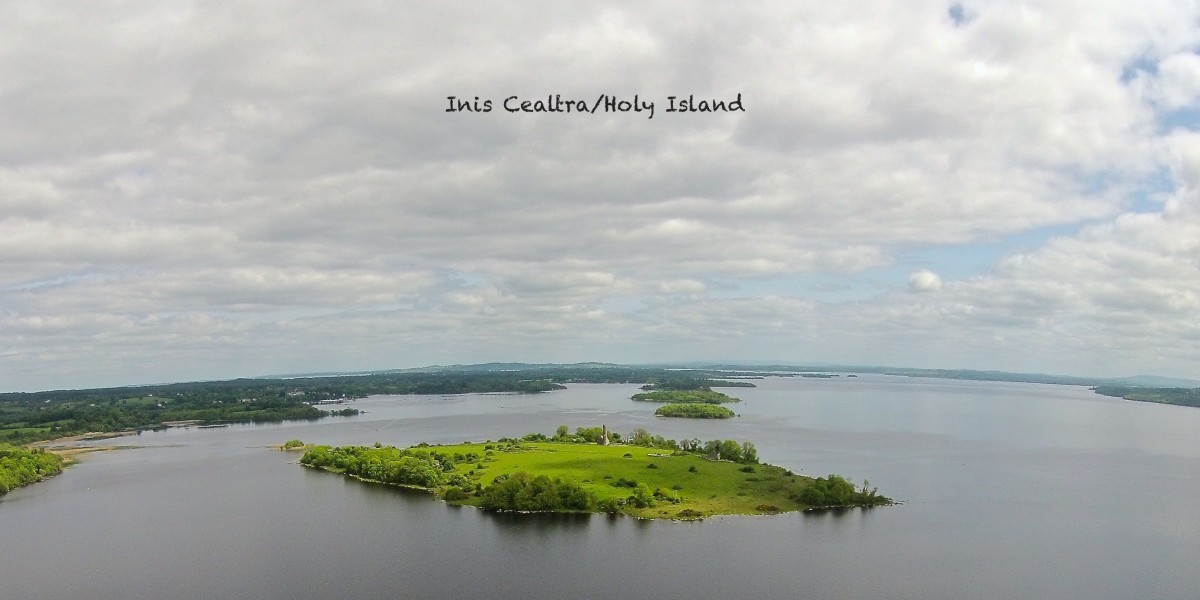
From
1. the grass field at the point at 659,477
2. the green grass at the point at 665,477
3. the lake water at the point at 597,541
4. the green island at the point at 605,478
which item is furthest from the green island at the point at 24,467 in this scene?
the green grass at the point at 665,477

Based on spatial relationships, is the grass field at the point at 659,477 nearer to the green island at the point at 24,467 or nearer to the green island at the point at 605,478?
the green island at the point at 605,478

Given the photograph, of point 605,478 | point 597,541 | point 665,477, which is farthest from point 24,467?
point 665,477

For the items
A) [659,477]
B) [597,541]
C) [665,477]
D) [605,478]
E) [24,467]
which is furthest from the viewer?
[24,467]

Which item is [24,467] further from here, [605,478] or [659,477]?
[659,477]

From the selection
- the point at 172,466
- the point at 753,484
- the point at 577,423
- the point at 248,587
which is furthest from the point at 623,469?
the point at 577,423

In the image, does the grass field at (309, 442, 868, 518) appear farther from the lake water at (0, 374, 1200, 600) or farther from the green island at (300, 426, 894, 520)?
the lake water at (0, 374, 1200, 600)

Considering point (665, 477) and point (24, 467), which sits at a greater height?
point (665, 477)

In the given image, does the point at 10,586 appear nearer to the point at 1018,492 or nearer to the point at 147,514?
the point at 147,514

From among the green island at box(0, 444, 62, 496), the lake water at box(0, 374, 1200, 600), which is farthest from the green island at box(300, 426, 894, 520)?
the green island at box(0, 444, 62, 496)
